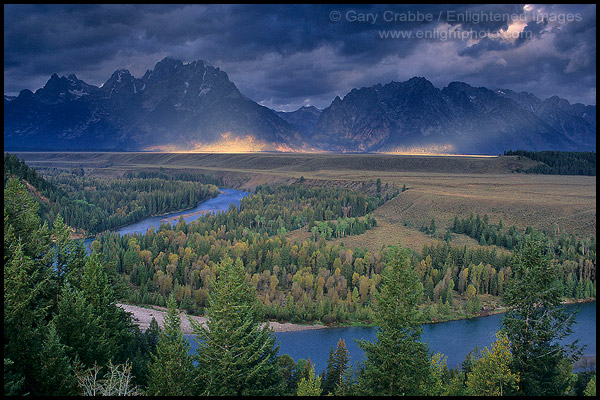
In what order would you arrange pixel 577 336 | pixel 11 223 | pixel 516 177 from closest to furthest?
pixel 11 223 → pixel 577 336 → pixel 516 177

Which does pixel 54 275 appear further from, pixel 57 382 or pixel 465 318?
pixel 465 318

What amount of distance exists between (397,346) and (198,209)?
115667 mm

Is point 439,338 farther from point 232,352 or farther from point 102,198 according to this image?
point 102,198

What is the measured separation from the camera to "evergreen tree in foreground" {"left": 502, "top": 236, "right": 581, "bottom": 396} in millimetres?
19141

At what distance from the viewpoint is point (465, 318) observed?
1913 inches

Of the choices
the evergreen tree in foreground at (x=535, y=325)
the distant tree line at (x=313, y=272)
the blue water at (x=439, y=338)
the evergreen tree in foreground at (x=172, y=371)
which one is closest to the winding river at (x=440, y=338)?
the blue water at (x=439, y=338)

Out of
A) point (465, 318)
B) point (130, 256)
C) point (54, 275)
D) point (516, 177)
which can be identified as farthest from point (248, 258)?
point (516, 177)

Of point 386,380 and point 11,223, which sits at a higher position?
point 11,223

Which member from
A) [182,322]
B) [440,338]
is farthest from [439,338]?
[182,322]

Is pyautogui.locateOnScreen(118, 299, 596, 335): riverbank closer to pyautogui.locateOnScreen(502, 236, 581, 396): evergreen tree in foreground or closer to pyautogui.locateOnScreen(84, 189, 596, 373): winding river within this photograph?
pyautogui.locateOnScreen(84, 189, 596, 373): winding river

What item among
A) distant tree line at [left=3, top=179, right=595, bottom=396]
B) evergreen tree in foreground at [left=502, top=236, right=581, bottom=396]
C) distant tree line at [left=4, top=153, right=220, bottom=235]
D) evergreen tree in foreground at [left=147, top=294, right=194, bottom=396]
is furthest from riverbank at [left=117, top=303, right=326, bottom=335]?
distant tree line at [left=4, top=153, right=220, bottom=235]

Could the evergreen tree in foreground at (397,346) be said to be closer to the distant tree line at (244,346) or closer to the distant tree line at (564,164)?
the distant tree line at (244,346)

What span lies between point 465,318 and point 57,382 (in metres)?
42.8

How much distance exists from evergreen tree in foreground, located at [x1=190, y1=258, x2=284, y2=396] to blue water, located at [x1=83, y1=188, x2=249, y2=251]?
67375 mm
